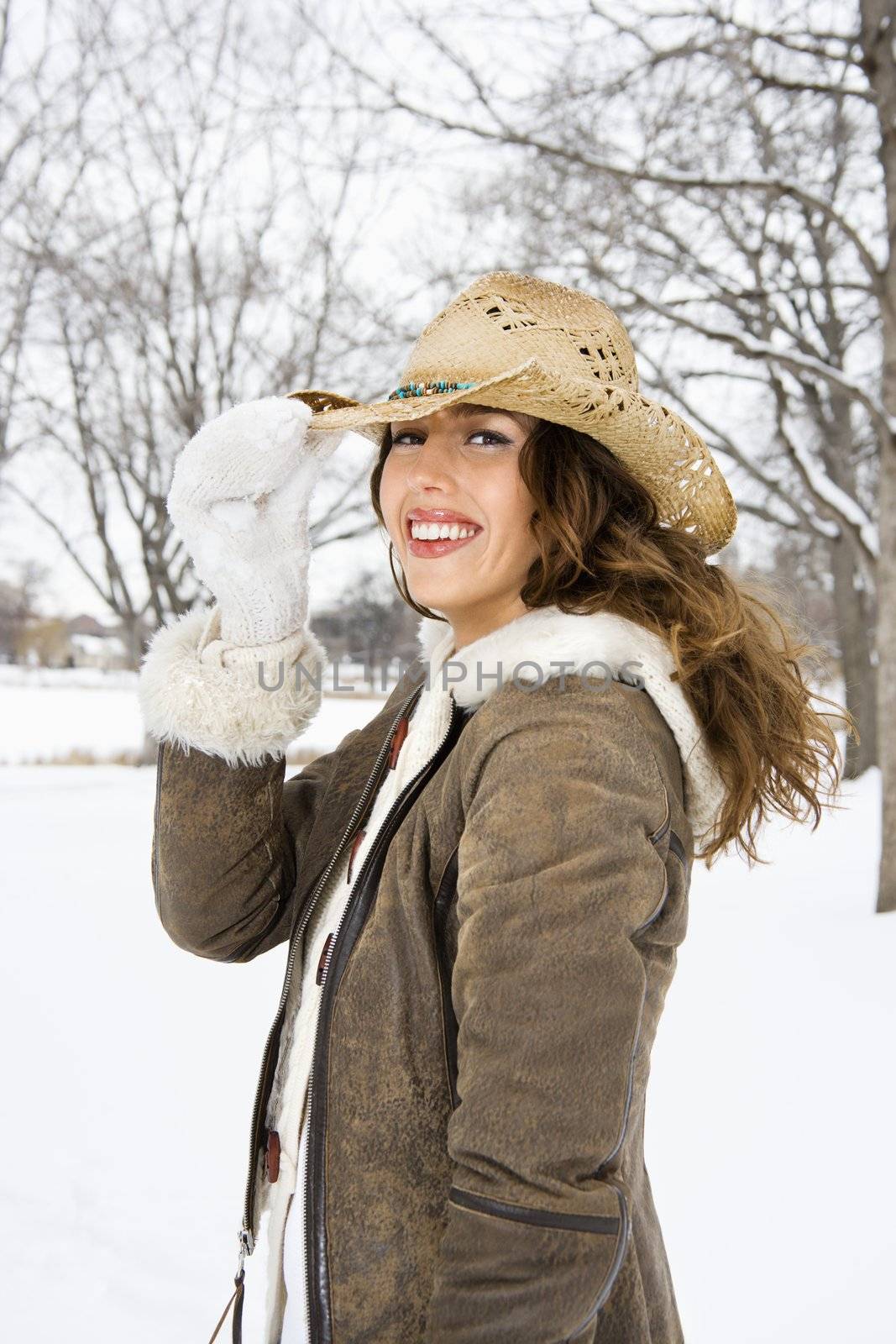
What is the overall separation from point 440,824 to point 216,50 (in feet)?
33.7

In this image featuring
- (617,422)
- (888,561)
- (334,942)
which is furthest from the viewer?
(888,561)

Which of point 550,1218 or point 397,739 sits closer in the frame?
point 550,1218

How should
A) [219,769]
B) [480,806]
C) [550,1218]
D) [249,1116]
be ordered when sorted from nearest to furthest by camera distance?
[550,1218] → [480,806] → [219,769] → [249,1116]

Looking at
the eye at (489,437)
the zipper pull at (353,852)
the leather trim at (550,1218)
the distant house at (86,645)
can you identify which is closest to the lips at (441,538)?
the eye at (489,437)

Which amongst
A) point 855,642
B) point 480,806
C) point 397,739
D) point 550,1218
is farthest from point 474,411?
point 855,642

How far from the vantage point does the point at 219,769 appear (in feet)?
4.52

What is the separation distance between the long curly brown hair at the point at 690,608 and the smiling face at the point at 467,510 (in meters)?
0.02

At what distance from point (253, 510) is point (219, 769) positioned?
362 mm

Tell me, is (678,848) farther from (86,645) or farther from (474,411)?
(86,645)

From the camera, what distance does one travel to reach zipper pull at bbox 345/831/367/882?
51.3 inches

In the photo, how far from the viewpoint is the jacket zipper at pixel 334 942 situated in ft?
3.52

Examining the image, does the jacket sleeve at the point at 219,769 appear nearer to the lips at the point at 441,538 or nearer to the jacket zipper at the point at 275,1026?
the jacket zipper at the point at 275,1026

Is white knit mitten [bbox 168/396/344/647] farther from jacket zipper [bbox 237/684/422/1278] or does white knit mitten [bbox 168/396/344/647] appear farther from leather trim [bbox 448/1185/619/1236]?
leather trim [bbox 448/1185/619/1236]

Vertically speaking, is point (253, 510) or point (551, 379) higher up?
point (551, 379)
